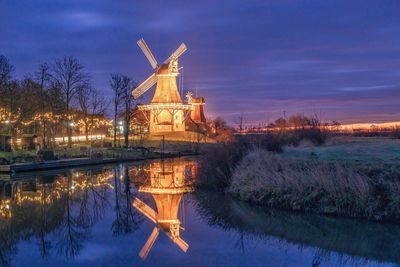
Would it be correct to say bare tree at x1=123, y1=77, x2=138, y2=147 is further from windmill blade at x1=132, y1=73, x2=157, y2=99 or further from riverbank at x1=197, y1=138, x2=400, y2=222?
riverbank at x1=197, y1=138, x2=400, y2=222

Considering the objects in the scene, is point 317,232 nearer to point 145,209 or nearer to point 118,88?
point 145,209

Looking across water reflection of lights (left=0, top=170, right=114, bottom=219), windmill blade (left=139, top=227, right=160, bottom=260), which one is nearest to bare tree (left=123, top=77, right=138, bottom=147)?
water reflection of lights (left=0, top=170, right=114, bottom=219)

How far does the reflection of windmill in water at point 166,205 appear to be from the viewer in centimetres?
1311

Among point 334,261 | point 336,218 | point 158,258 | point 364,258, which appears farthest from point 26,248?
point 336,218

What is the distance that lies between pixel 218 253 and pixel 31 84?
54.2m

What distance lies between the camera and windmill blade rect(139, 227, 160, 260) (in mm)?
11364

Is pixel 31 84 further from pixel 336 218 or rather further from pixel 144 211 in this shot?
pixel 336 218

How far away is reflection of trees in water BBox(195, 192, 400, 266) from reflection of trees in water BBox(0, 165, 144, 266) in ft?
11.1

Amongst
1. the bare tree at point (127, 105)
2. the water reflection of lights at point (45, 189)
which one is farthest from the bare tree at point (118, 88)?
the water reflection of lights at point (45, 189)

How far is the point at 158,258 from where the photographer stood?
11023mm

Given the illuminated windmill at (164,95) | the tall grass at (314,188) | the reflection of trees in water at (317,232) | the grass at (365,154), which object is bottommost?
the reflection of trees in water at (317,232)

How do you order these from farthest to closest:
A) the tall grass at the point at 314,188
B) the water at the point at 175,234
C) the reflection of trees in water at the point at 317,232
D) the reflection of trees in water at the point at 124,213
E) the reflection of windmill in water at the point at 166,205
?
the tall grass at the point at 314,188 → the reflection of trees in water at the point at 124,213 → the reflection of windmill in water at the point at 166,205 → the reflection of trees in water at the point at 317,232 → the water at the point at 175,234

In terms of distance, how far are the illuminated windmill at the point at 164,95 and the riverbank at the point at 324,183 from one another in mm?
55986

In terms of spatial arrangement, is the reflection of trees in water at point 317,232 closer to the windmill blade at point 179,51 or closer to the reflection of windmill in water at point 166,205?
the reflection of windmill in water at point 166,205
